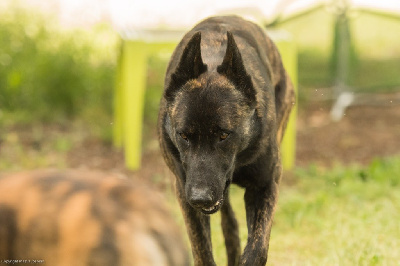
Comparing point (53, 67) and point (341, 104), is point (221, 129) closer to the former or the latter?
point (53, 67)

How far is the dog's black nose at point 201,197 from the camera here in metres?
3.31

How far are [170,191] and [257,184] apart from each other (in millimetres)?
3180

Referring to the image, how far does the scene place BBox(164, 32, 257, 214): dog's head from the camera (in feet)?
11.1

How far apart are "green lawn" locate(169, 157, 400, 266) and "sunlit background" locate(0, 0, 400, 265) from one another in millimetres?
20

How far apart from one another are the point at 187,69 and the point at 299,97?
708cm

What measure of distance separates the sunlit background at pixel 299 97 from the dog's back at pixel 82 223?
3.73m

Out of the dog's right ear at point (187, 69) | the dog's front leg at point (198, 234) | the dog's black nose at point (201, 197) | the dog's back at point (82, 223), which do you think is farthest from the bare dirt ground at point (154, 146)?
the dog's back at point (82, 223)

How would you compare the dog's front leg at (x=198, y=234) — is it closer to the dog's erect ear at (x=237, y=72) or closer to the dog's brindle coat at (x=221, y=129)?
the dog's brindle coat at (x=221, y=129)

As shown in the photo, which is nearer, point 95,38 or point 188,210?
point 188,210

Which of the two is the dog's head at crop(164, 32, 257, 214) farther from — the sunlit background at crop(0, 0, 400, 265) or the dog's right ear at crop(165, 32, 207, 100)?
the sunlit background at crop(0, 0, 400, 265)

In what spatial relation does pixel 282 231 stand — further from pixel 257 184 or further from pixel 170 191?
pixel 257 184

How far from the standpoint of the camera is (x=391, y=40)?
1006 centimetres

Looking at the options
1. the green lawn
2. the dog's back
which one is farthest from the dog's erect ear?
the green lawn

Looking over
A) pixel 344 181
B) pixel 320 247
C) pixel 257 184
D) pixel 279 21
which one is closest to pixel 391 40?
pixel 279 21
